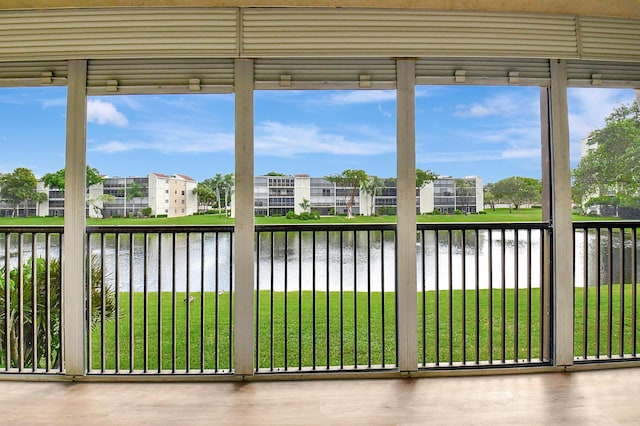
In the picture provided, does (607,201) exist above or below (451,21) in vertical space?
below

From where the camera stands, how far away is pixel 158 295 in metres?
2.35

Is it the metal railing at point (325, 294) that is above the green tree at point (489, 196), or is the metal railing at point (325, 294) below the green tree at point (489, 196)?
below

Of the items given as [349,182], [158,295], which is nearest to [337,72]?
[349,182]

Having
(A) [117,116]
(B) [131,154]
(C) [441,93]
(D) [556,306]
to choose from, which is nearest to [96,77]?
(A) [117,116]

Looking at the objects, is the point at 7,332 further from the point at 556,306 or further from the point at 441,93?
the point at 556,306

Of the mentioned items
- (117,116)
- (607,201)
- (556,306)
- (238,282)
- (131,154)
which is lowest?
(556,306)

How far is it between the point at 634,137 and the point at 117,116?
362cm

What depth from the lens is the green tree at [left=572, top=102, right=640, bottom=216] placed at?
243 cm

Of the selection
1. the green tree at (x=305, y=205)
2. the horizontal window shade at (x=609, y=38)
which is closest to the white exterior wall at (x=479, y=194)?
the horizontal window shade at (x=609, y=38)

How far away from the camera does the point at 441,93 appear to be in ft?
7.80

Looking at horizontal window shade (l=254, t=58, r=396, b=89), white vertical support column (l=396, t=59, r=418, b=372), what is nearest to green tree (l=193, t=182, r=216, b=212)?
horizontal window shade (l=254, t=58, r=396, b=89)

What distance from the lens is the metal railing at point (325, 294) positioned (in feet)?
7.68

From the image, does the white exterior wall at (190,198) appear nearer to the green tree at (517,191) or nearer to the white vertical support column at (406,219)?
the white vertical support column at (406,219)

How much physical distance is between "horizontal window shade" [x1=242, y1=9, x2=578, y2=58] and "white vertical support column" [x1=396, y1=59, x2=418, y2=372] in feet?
0.60
